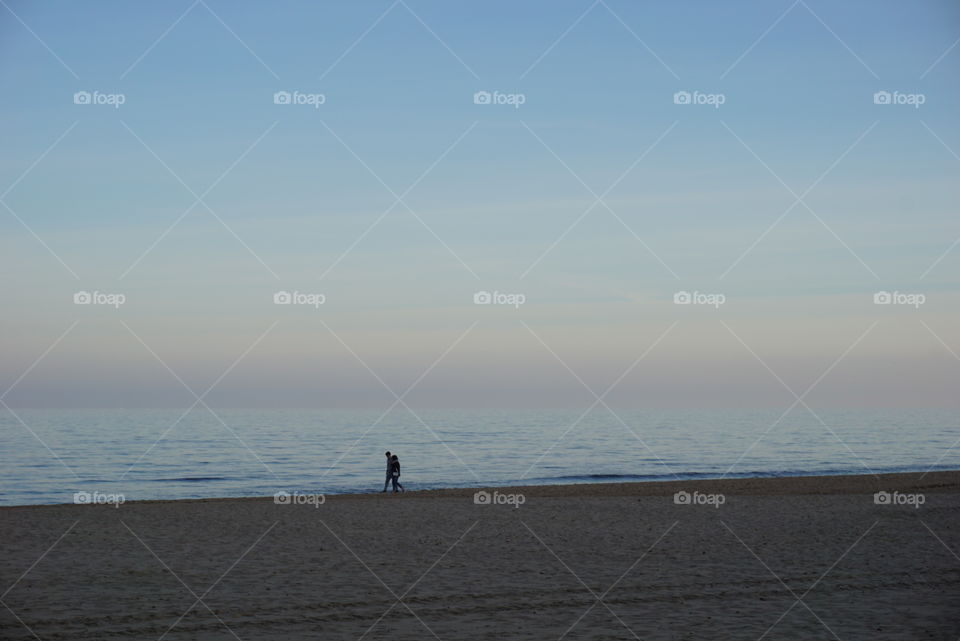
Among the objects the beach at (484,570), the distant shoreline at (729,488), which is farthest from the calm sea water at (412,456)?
the beach at (484,570)

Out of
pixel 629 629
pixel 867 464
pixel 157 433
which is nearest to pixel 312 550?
pixel 629 629

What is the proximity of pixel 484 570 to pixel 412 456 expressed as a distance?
54744 millimetres

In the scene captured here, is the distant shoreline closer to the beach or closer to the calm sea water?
the beach

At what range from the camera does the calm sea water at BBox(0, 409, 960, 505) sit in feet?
164

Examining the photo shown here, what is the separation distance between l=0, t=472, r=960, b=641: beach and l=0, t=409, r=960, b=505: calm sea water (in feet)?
62.5

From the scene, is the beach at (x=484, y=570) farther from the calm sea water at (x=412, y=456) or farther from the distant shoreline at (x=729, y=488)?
the calm sea water at (x=412, y=456)

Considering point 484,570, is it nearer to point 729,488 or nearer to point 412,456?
point 729,488

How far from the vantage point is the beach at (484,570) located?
41.1 ft

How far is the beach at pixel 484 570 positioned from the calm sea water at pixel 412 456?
19.0 m

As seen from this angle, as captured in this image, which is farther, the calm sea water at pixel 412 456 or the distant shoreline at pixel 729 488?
the calm sea water at pixel 412 456

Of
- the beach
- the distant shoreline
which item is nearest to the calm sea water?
the distant shoreline

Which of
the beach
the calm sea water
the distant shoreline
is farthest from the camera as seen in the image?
the calm sea water

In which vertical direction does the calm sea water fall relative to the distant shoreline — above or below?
above

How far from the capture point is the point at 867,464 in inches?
2425
